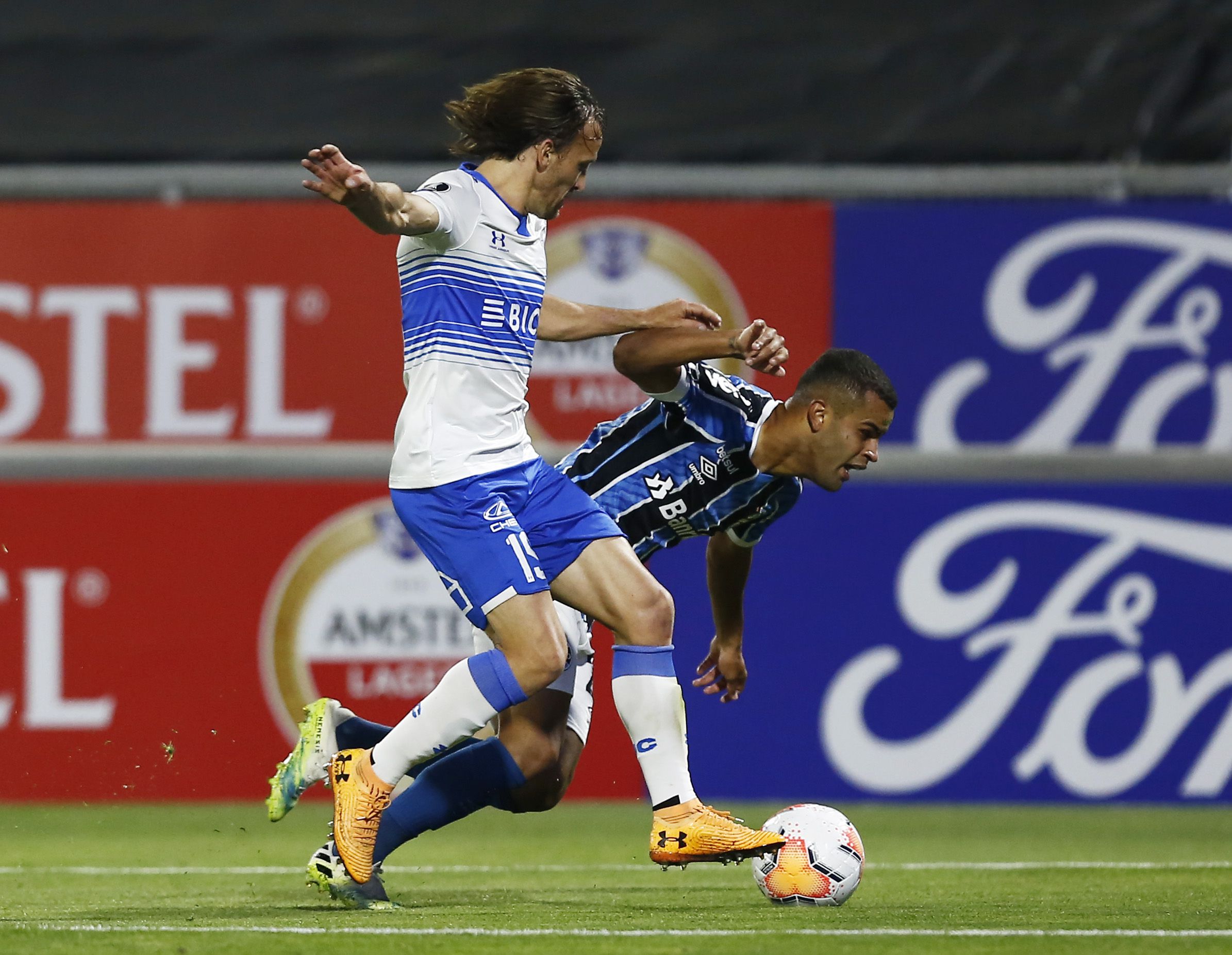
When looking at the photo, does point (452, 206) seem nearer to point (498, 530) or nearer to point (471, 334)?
point (471, 334)

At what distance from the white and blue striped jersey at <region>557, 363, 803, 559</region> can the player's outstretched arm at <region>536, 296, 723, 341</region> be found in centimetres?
26

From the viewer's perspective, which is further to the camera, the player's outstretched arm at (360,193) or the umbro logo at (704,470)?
the umbro logo at (704,470)

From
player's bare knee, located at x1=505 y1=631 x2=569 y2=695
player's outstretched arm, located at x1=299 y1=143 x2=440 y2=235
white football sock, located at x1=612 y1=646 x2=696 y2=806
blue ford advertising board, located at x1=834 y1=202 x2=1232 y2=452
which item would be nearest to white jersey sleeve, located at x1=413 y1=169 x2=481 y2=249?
player's outstretched arm, located at x1=299 y1=143 x2=440 y2=235

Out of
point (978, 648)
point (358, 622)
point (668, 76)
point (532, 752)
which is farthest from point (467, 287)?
point (668, 76)

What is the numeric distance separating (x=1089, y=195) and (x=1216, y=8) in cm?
115

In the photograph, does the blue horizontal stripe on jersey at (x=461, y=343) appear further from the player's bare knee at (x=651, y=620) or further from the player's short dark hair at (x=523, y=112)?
the player's bare knee at (x=651, y=620)

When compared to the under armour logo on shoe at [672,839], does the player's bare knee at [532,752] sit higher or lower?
higher

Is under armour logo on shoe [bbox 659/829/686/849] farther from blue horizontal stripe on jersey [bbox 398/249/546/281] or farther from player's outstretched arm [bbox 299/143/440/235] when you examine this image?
player's outstretched arm [bbox 299/143/440/235]

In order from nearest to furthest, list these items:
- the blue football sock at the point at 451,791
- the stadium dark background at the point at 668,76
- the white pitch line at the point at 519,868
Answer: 1. the blue football sock at the point at 451,791
2. the white pitch line at the point at 519,868
3. the stadium dark background at the point at 668,76

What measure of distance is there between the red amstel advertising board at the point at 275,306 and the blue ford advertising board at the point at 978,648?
2.76 ft

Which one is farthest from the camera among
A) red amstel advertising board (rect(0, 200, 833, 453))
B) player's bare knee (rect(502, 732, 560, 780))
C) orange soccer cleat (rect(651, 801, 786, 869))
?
red amstel advertising board (rect(0, 200, 833, 453))

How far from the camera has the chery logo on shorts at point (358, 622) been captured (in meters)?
8.26

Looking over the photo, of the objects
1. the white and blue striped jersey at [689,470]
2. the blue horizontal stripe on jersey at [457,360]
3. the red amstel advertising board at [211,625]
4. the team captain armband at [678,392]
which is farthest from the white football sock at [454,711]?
the red amstel advertising board at [211,625]

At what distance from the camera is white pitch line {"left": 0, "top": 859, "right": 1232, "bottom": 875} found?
5934 millimetres
